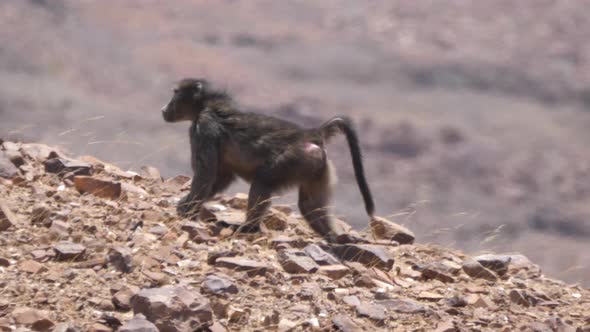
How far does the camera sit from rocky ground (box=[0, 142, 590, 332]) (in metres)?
6.15

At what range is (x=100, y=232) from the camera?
24.9 ft

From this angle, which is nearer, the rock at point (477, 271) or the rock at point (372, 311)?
the rock at point (372, 311)

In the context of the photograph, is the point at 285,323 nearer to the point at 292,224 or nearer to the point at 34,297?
the point at 34,297

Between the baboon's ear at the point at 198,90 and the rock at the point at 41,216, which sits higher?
the baboon's ear at the point at 198,90

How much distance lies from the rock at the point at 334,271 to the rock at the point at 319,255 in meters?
0.12

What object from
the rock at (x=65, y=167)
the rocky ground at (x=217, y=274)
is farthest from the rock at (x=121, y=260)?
the rock at (x=65, y=167)

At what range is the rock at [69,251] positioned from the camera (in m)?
6.89

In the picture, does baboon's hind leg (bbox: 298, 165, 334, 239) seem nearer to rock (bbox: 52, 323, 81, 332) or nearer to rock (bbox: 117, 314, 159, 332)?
rock (bbox: 117, 314, 159, 332)

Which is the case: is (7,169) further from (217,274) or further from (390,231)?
(390,231)

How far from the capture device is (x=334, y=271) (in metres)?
7.40

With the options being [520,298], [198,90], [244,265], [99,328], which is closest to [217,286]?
[244,265]

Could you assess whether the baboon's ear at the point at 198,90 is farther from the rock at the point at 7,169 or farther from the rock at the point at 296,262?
the rock at the point at 296,262

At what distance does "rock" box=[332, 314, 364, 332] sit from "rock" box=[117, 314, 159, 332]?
128 centimetres

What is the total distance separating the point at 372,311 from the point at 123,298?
5.69ft
